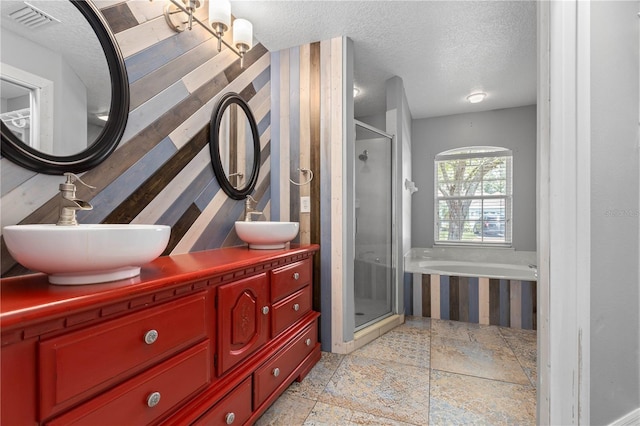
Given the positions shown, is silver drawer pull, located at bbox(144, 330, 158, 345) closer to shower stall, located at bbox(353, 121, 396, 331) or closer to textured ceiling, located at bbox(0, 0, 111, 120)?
textured ceiling, located at bbox(0, 0, 111, 120)

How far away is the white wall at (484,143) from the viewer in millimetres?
3756

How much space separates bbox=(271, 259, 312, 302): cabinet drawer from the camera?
1635mm

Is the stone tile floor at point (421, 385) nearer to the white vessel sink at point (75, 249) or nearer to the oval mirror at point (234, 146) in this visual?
the white vessel sink at point (75, 249)

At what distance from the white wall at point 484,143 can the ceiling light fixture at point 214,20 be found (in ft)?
9.94

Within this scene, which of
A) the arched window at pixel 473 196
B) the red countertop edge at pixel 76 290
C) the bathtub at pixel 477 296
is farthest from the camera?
the arched window at pixel 473 196

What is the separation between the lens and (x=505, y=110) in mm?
3859

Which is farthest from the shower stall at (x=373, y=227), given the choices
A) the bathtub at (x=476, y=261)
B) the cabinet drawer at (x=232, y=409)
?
the cabinet drawer at (x=232, y=409)

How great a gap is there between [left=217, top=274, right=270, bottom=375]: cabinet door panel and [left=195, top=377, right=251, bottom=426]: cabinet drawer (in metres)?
0.12

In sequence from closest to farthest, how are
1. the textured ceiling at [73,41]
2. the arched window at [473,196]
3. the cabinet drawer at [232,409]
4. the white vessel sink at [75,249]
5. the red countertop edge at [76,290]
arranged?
the red countertop edge at [76,290] → the white vessel sink at [75,249] → the textured ceiling at [73,41] → the cabinet drawer at [232,409] → the arched window at [473,196]

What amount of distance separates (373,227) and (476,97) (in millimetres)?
2138

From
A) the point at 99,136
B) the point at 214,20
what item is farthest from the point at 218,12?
the point at 99,136

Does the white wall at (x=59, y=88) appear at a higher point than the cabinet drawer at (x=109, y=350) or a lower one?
higher

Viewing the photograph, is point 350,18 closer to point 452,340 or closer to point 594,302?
point 594,302

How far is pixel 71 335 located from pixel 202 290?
438 millimetres
